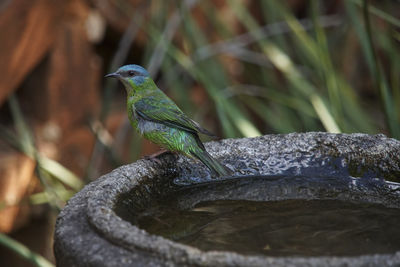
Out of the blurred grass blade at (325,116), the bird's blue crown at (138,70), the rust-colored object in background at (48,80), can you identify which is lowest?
the rust-colored object in background at (48,80)

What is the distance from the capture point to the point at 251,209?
207 centimetres

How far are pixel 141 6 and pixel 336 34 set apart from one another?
56.0 inches

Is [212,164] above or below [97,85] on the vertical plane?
above

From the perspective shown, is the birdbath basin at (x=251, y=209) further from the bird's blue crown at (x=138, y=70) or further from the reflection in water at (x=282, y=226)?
the bird's blue crown at (x=138, y=70)

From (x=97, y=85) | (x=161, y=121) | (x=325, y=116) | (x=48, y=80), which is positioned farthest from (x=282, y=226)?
Result: (x=97, y=85)

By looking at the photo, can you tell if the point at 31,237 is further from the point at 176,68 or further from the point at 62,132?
the point at 176,68

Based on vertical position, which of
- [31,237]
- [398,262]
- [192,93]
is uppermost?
[398,262]

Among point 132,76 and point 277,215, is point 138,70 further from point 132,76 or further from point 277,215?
point 277,215

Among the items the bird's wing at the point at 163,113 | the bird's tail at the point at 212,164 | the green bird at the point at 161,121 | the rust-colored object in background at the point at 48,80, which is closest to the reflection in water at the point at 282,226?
the bird's tail at the point at 212,164

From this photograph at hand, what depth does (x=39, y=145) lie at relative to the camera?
376cm

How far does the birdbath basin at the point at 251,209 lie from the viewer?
57.0 inches

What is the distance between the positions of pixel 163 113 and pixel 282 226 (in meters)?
0.93

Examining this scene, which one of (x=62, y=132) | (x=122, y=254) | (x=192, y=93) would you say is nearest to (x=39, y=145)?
(x=62, y=132)

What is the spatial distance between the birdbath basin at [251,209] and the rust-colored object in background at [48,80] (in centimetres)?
155
